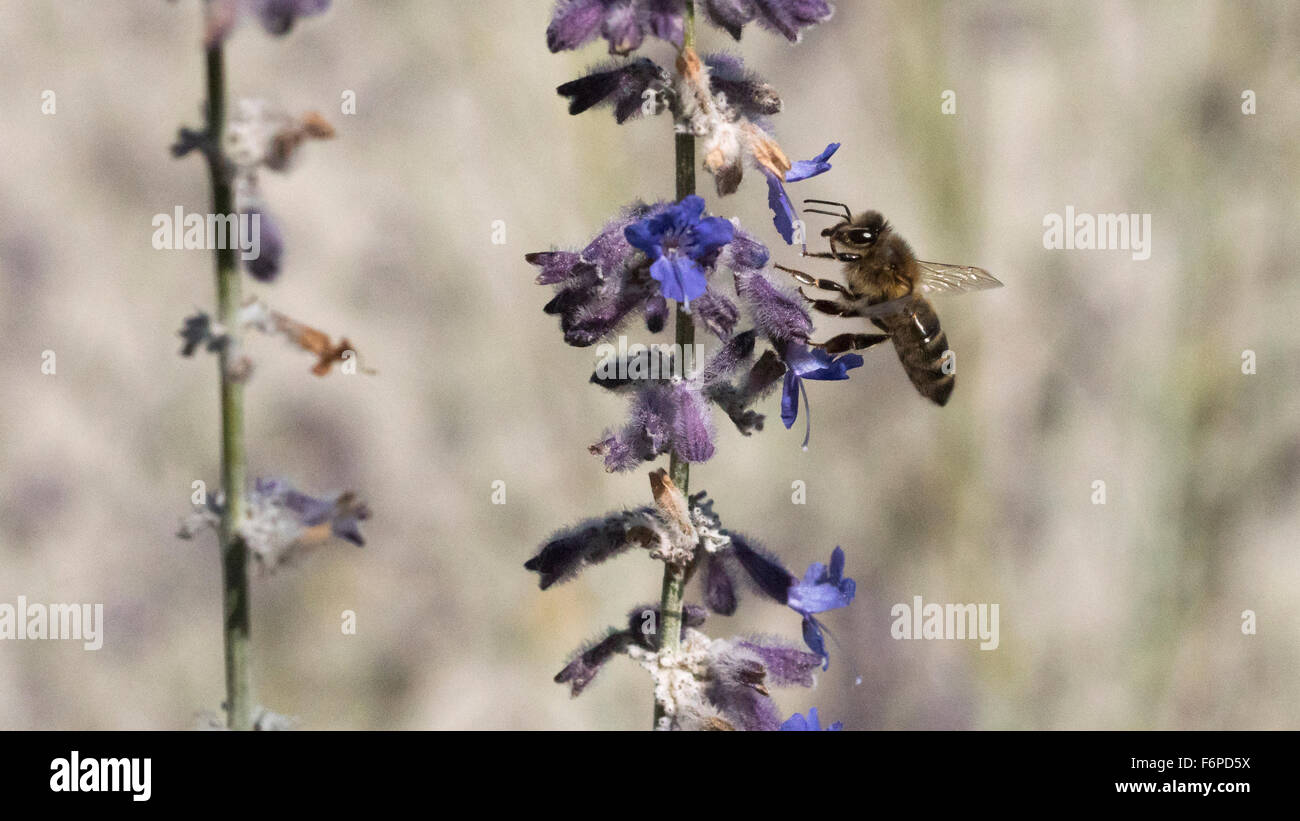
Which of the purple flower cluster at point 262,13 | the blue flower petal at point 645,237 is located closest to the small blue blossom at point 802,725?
the blue flower petal at point 645,237

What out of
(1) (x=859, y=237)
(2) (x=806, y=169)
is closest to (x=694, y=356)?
(2) (x=806, y=169)

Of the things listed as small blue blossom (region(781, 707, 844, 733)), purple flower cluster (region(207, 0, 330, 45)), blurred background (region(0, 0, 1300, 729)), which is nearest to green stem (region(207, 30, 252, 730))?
purple flower cluster (region(207, 0, 330, 45))

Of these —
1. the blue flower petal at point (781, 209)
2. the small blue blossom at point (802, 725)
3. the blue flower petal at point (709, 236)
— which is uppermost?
the blue flower petal at point (781, 209)

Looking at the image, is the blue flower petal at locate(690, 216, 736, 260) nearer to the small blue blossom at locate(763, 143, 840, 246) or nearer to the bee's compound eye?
the small blue blossom at locate(763, 143, 840, 246)

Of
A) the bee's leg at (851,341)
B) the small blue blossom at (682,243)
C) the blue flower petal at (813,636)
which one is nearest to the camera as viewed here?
the small blue blossom at (682,243)

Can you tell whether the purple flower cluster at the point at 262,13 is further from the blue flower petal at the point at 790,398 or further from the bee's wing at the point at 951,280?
the bee's wing at the point at 951,280
